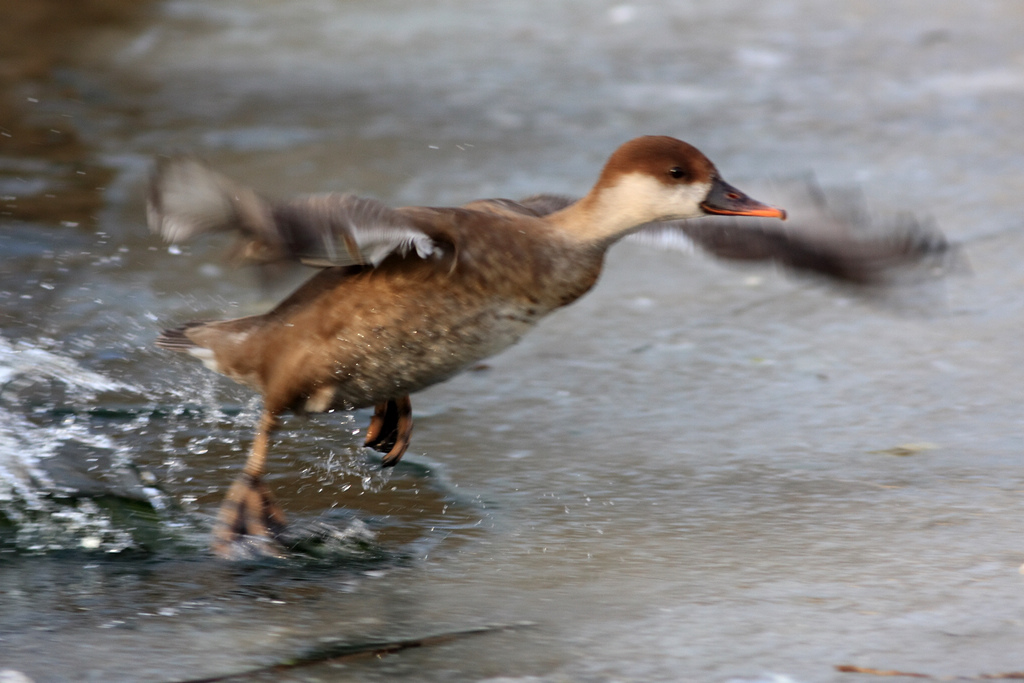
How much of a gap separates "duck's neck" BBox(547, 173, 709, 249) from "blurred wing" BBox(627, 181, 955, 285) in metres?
0.49

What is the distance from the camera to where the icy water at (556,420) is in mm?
3248

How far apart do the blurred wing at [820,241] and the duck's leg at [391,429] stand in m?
1.07

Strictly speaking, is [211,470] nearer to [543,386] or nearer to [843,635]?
[543,386]

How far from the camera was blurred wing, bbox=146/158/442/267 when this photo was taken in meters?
3.71

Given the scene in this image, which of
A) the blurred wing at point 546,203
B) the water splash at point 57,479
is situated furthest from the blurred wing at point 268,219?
the blurred wing at point 546,203

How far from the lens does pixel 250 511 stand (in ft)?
13.3

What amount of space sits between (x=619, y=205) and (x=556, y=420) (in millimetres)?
1035

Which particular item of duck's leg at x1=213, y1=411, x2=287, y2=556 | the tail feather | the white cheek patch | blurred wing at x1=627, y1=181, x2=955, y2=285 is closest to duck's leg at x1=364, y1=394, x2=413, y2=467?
duck's leg at x1=213, y1=411, x2=287, y2=556

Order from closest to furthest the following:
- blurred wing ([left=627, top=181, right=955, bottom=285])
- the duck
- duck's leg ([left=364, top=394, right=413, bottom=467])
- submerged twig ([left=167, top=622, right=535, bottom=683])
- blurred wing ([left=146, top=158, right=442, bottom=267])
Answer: submerged twig ([left=167, top=622, right=535, bottom=683]) < blurred wing ([left=146, top=158, right=442, bottom=267]) < the duck < blurred wing ([left=627, top=181, right=955, bottom=285]) < duck's leg ([left=364, top=394, right=413, bottom=467])

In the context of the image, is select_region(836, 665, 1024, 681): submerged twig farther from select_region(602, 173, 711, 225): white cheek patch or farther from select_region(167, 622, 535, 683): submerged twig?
select_region(602, 173, 711, 225): white cheek patch

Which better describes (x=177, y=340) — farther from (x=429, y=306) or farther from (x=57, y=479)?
(x=429, y=306)

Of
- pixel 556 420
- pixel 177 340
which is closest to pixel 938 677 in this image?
pixel 556 420

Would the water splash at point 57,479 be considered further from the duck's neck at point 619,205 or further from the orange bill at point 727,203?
the orange bill at point 727,203

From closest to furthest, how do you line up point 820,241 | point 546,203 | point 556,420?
point 820,241 < point 546,203 < point 556,420
